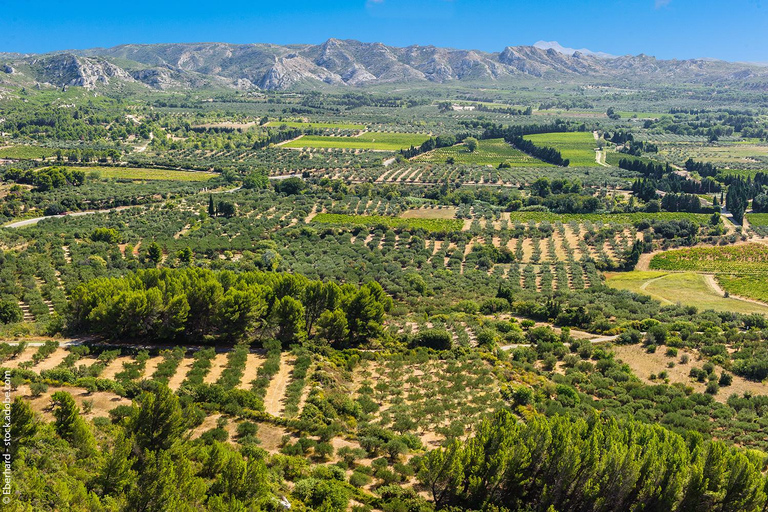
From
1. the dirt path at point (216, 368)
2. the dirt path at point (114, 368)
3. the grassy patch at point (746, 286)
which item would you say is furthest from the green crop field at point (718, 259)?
the dirt path at point (114, 368)

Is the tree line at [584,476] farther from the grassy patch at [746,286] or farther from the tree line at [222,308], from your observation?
the grassy patch at [746,286]

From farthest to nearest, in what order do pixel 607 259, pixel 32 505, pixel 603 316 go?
pixel 607 259
pixel 603 316
pixel 32 505

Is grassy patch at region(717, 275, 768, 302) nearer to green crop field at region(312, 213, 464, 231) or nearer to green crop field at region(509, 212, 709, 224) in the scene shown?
green crop field at region(509, 212, 709, 224)

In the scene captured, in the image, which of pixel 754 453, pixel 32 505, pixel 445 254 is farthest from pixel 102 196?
pixel 754 453

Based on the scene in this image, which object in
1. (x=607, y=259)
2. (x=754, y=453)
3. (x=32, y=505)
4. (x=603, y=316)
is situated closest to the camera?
(x=32, y=505)

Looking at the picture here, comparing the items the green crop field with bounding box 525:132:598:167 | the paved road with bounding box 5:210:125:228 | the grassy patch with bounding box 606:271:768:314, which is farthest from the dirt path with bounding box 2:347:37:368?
the green crop field with bounding box 525:132:598:167

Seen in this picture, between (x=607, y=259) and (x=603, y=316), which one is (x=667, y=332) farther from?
(x=607, y=259)

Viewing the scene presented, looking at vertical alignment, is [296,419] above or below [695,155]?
below
